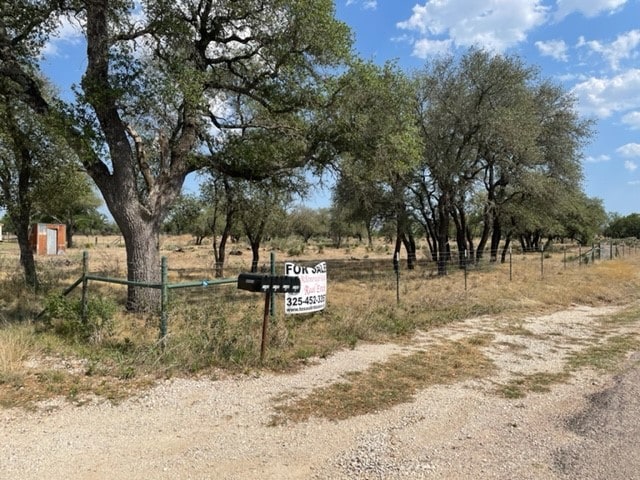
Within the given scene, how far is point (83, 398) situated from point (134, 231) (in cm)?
526

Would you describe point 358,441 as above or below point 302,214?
below

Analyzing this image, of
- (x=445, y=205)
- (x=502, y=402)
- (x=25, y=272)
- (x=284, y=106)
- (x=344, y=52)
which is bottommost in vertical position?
(x=502, y=402)

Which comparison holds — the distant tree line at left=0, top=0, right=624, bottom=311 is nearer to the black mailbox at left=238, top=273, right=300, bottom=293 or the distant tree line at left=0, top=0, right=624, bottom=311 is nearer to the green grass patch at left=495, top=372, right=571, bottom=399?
the black mailbox at left=238, top=273, right=300, bottom=293

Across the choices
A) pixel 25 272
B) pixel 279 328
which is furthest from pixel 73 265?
pixel 279 328

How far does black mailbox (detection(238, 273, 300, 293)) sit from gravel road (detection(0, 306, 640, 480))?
1105 millimetres

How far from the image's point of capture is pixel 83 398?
482 cm

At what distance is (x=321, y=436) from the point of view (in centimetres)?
408

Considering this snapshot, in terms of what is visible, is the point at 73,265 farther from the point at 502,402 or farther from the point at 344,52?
the point at 502,402

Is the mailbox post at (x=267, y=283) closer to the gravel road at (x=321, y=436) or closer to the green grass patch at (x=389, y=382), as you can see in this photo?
the gravel road at (x=321, y=436)

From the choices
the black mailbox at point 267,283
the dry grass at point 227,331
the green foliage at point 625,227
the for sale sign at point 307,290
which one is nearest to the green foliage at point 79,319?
the dry grass at point 227,331

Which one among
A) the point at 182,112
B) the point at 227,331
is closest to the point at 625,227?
the point at 182,112

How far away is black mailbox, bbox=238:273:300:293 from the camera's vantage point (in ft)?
19.3

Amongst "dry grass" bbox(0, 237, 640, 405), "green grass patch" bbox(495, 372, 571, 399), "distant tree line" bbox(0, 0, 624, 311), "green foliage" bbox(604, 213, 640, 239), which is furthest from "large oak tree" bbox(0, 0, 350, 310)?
"green foliage" bbox(604, 213, 640, 239)

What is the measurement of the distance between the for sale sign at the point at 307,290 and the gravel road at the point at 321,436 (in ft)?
5.02
